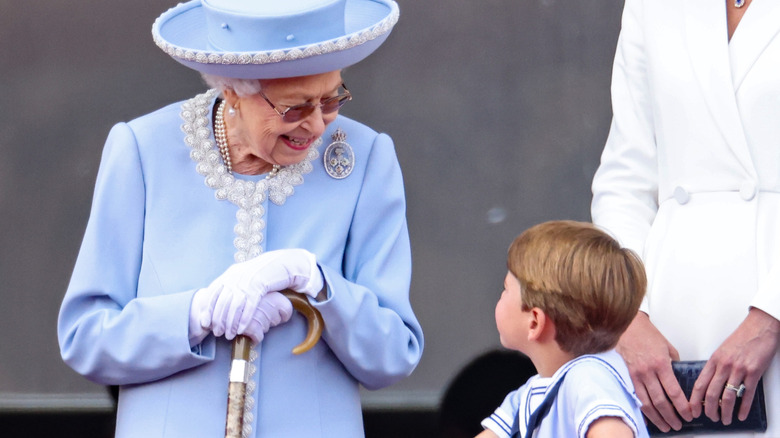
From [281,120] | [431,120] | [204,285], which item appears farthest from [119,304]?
[431,120]

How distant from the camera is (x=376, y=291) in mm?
3070

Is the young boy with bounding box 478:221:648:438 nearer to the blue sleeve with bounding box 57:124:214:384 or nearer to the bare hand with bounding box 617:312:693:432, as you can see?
the bare hand with bounding box 617:312:693:432

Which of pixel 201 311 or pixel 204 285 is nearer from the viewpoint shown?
pixel 201 311

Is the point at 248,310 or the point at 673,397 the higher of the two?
the point at 248,310

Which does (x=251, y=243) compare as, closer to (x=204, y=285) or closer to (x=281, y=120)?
(x=204, y=285)

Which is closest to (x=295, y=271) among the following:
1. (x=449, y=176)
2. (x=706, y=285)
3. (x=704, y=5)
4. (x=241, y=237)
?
(x=241, y=237)

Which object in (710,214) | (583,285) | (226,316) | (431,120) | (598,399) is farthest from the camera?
(431,120)

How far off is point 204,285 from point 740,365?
1.24 m

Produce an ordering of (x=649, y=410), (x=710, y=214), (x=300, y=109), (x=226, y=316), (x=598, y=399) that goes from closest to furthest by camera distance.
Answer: (x=598, y=399) → (x=226, y=316) → (x=300, y=109) → (x=649, y=410) → (x=710, y=214)

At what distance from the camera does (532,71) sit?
4.97m

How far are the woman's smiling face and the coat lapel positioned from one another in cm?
94

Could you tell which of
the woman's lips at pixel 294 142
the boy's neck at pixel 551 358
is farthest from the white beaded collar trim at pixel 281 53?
the boy's neck at pixel 551 358

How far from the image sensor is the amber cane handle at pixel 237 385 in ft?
9.26

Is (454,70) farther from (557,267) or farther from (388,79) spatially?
(557,267)
